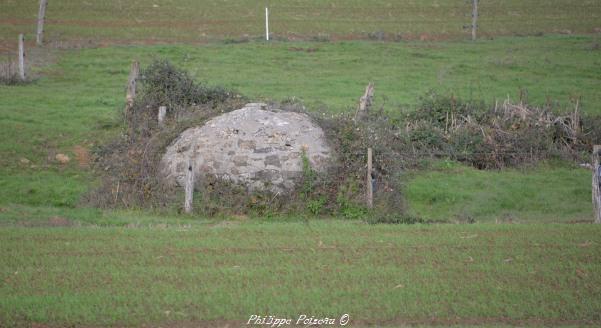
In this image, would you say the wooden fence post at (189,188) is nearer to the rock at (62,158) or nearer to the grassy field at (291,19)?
the rock at (62,158)

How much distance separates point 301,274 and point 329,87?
18.8 m

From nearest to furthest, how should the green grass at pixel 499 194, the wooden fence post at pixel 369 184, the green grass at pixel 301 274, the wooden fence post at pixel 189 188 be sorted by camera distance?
1. the green grass at pixel 301 274
2. the wooden fence post at pixel 189 188
3. the wooden fence post at pixel 369 184
4. the green grass at pixel 499 194

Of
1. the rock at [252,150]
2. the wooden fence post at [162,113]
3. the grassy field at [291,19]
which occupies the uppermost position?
the grassy field at [291,19]

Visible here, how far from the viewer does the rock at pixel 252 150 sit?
1938 cm

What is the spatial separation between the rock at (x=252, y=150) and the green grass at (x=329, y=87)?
8.52 feet

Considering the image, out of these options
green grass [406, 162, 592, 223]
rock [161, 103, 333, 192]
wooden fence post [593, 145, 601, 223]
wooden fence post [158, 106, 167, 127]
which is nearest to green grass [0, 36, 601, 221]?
→ green grass [406, 162, 592, 223]

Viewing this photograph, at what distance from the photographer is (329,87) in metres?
30.8

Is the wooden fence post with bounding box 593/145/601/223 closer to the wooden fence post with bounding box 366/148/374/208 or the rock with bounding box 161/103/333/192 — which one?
the wooden fence post with bounding box 366/148/374/208

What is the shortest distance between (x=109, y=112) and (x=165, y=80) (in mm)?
3229

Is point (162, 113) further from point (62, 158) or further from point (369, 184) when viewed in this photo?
point (369, 184)

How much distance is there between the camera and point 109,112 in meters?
26.3

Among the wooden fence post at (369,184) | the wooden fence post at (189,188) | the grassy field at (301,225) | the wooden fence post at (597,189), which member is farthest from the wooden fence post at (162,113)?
the wooden fence post at (597,189)

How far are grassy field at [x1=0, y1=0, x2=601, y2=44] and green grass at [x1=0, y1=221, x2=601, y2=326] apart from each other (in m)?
29.1

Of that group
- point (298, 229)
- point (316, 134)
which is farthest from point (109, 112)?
point (298, 229)
